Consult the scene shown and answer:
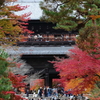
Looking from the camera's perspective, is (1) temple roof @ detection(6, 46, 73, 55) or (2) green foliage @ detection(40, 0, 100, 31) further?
(1) temple roof @ detection(6, 46, 73, 55)

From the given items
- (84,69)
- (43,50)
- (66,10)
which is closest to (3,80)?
(84,69)

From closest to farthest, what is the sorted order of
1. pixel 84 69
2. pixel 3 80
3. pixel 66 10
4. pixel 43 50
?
1. pixel 3 80
2. pixel 84 69
3. pixel 66 10
4. pixel 43 50

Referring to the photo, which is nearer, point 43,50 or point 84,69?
point 84,69

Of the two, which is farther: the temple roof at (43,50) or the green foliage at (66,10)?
the temple roof at (43,50)

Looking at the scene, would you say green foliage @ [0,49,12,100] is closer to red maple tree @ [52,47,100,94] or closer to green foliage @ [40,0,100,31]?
red maple tree @ [52,47,100,94]

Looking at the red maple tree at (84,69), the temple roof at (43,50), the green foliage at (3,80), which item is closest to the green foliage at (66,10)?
the red maple tree at (84,69)

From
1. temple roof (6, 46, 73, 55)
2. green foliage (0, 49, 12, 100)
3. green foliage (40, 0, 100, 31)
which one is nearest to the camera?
green foliage (0, 49, 12, 100)

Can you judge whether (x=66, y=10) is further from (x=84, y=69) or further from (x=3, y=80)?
(x=3, y=80)

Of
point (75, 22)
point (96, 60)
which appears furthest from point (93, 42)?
point (75, 22)

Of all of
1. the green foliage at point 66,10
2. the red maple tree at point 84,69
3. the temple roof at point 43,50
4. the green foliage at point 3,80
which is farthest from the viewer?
the temple roof at point 43,50

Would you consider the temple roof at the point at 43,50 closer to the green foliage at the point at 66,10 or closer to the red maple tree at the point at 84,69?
the red maple tree at the point at 84,69

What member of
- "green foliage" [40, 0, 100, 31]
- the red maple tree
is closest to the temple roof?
the red maple tree

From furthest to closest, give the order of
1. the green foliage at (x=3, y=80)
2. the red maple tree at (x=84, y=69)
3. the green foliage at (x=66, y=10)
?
1. the green foliage at (x=66, y=10)
2. the red maple tree at (x=84, y=69)
3. the green foliage at (x=3, y=80)

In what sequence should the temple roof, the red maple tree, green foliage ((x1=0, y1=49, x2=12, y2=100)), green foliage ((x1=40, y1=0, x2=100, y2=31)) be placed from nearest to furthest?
green foliage ((x1=0, y1=49, x2=12, y2=100)) < the red maple tree < green foliage ((x1=40, y1=0, x2=100, y2=31)) < the temple roof
